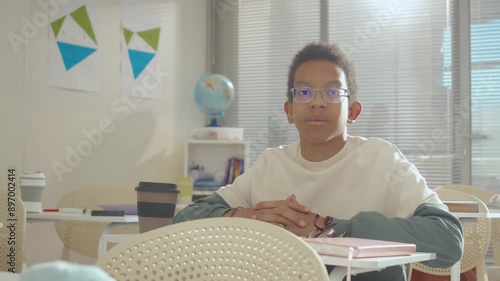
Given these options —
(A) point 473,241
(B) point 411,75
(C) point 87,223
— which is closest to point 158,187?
(C) point 87,223

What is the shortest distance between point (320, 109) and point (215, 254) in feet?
2.69

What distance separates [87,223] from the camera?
398 cm

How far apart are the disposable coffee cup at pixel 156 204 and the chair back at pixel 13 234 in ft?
3.78

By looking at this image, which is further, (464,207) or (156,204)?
(464,207)

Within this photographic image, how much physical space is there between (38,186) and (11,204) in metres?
0.44

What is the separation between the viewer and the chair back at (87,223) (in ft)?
13.0

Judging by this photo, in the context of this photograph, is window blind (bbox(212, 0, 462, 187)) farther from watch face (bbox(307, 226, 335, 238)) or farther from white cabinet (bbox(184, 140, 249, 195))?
watch face (bbox(307, 226, 335, 238))

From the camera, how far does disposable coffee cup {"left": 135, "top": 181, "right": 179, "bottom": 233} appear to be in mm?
1918

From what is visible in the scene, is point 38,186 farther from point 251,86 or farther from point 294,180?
point 251,86

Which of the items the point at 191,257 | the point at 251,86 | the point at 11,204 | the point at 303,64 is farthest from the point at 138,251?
the point at 251,86

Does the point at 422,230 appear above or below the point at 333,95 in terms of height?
below

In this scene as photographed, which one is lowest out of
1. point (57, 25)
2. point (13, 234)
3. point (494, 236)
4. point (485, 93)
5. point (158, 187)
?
point (494, 236)

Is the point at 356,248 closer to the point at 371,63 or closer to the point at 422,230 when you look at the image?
the point at 422,230

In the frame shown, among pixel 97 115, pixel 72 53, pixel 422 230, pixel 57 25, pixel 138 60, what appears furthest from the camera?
pixel 138 60
